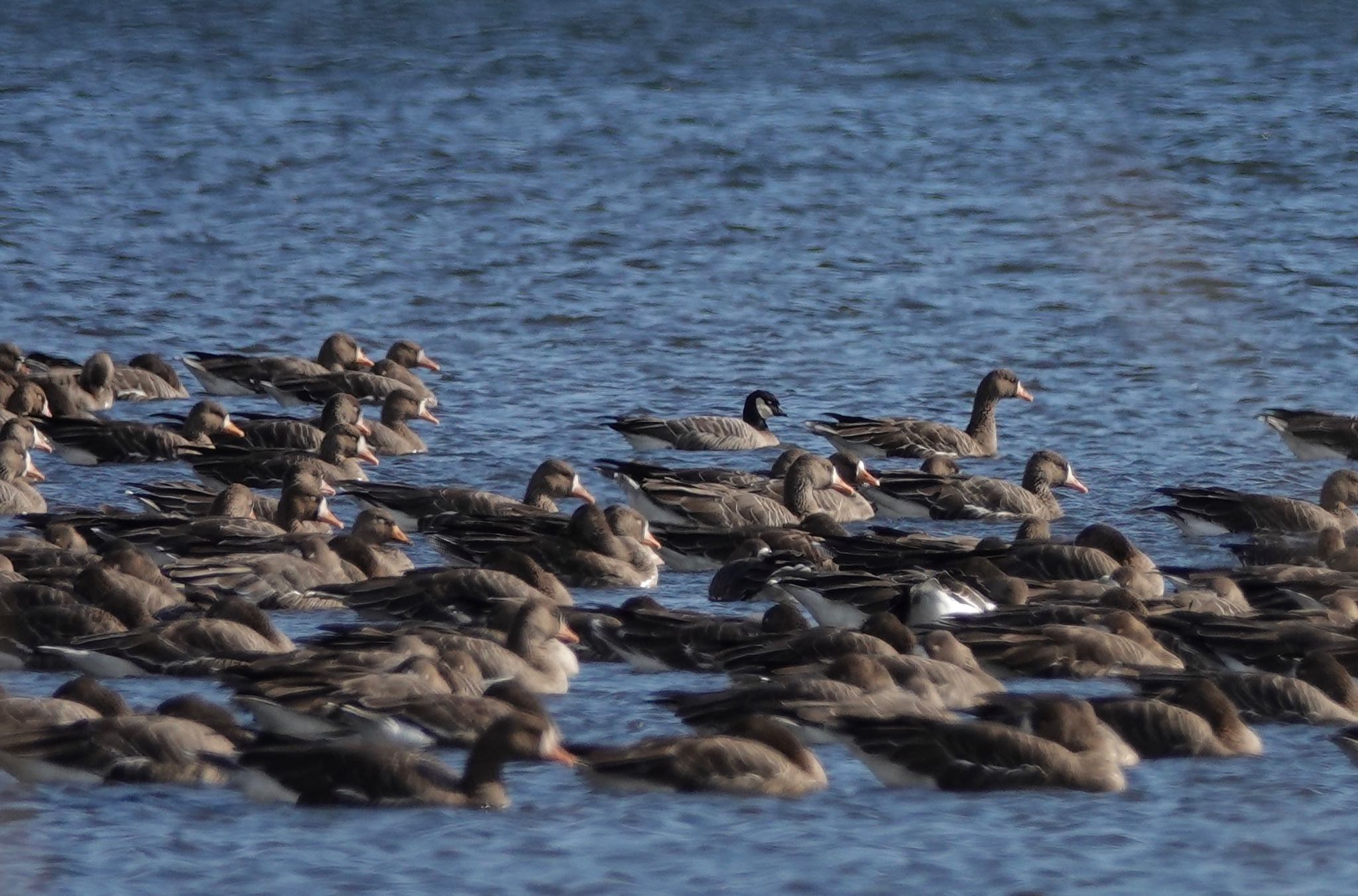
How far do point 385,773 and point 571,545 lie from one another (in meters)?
6.69

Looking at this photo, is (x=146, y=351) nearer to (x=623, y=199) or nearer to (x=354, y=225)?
(x=354, y=225)

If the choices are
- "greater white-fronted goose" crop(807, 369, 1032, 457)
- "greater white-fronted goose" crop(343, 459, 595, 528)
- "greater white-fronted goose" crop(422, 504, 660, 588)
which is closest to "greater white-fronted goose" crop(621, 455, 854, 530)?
"greater white-fronted goose" crop(343, 459, 595, 528)

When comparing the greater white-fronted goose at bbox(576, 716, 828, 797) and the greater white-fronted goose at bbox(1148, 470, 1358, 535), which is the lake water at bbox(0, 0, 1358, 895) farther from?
the greater white-fronted goose at bbox(1148, 470, 1358, 535)

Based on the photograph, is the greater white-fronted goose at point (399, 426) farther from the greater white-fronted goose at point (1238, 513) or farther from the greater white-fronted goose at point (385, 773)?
the greater white-fronted goose at point (385, 773)

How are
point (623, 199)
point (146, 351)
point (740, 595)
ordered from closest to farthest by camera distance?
point (740, 595), point (146, 351), point (623, 199)

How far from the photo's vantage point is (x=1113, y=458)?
23.1 meters

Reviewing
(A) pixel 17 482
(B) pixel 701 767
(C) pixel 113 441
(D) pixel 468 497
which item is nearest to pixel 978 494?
(D) pixel 468 497

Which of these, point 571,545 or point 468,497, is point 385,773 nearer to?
point 571,545

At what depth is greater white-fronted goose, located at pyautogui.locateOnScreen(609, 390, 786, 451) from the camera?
23.2m

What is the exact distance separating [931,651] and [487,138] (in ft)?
115

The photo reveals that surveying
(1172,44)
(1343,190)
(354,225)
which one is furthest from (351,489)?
(1172,44)

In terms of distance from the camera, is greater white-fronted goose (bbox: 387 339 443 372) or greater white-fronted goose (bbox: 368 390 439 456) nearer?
greater white-fronted goose (bbox: 368 390 439 456)

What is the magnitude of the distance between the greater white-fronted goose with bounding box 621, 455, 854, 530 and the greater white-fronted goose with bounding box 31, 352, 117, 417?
252 inches

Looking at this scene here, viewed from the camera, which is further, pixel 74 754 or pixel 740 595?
pixel 740 595
